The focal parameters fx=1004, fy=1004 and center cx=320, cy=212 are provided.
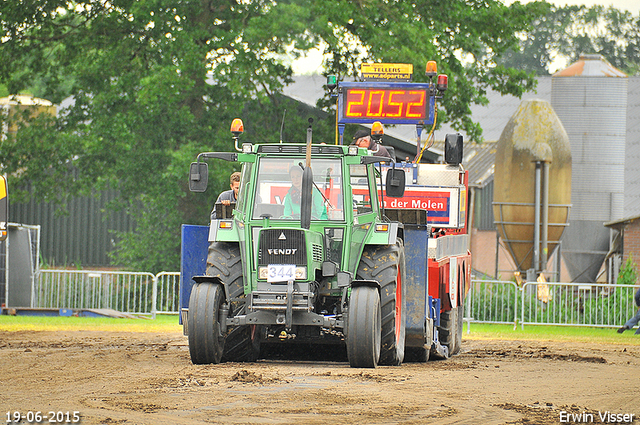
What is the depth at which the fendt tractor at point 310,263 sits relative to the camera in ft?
34.1

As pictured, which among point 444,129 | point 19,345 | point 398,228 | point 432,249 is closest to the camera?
point 398,228

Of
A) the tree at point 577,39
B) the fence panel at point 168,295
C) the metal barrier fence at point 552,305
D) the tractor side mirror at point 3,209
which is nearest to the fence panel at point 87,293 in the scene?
the fence panel at point 168,295

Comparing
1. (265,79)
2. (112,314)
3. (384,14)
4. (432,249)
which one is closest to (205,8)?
(265,79)

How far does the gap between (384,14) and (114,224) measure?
13.9 metres

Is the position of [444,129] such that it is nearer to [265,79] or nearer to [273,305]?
[265,79]

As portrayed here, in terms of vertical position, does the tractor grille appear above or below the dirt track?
above

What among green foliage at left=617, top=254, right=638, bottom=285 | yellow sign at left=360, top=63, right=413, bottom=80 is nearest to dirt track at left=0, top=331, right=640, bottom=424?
yellow sign at left=360, top=63, right=413, bottom=80

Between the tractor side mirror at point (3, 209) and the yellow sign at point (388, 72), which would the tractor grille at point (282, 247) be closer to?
the tractor side mirror at point (3, 209)

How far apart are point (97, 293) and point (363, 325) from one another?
14.4 m

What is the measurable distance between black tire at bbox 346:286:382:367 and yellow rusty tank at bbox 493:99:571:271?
678 inches

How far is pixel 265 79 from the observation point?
25.6 m

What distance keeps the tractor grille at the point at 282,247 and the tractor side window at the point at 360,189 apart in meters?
1.06

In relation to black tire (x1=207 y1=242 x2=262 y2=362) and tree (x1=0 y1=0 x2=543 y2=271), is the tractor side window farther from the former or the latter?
tree (x1=0 y1=0 x2=543 y2=271)

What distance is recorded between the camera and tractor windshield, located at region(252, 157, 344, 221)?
11.0m
